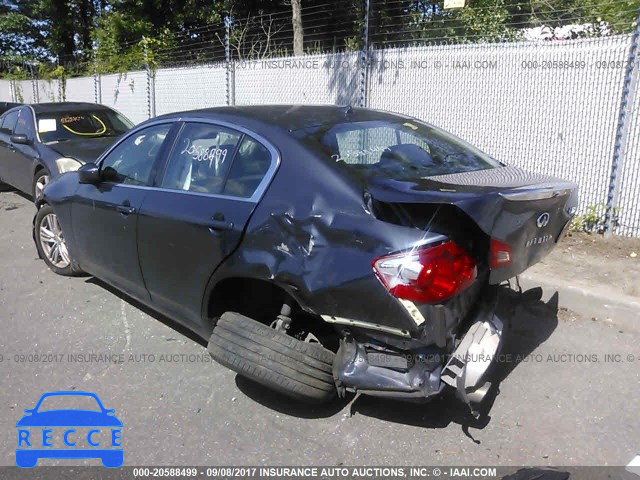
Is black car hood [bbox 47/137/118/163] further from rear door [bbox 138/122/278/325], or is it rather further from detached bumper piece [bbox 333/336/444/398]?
detached bumper piece [bbox 333/336/444/398]

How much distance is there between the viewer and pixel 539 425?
10.7 feet

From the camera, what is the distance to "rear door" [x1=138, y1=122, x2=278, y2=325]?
3383 millimetres

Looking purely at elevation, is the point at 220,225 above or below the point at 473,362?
above

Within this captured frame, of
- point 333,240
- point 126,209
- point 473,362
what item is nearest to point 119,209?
point 126,209

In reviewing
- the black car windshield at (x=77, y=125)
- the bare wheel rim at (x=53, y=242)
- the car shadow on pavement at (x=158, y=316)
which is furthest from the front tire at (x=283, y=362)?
the black car windshield at (x=77, y=125)

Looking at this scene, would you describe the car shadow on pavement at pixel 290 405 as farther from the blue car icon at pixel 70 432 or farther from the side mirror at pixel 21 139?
the side mirror at pixel 21 139

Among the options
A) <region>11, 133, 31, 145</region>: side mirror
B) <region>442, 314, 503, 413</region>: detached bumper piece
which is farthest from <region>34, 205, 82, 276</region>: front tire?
<region>442, 314, 503, 413</region>: detached bumper piece

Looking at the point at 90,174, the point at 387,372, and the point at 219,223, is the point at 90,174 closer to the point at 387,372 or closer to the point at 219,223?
the point at 219,223

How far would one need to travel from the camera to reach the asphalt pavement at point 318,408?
3.06 metres

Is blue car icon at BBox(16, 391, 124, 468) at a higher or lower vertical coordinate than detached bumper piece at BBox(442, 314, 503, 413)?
lower

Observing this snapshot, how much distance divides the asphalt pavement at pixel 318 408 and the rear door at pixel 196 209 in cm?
50

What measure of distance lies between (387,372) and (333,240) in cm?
71

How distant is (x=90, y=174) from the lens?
4.46 m

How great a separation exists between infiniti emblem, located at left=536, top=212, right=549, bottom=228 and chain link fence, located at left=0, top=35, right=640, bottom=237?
363cm
